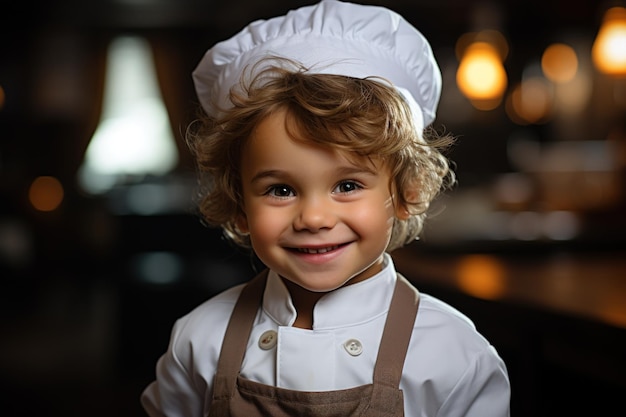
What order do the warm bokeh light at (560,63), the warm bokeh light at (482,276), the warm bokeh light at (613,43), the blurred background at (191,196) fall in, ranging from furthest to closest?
the warm bokeh light at (560,63), the warm bokeh light at (613,43), the blurred background at (191,196), the warm bokeh light at (482,276)

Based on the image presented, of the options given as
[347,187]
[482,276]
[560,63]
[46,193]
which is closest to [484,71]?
[482,276]

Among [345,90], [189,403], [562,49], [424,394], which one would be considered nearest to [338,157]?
[345,90]

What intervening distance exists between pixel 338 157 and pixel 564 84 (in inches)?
334

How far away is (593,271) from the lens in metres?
2.54

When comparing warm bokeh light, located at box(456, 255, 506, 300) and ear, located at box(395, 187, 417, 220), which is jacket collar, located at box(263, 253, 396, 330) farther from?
warm bokeh light, located at box(456, 255, 506, 300)

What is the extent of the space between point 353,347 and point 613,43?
3.13 m

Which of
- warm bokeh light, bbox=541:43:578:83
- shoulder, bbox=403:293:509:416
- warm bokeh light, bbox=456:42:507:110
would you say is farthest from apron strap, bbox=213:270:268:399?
warm bokeh light, bbox=541:43:578:83

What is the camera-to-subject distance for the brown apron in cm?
116

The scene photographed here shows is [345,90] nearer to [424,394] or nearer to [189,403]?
[424,394]

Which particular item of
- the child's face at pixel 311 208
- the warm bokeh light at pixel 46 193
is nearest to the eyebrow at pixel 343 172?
the child's face at pixel 311 208

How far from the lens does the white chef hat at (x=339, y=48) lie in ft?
3.94

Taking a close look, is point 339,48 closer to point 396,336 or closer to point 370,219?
point 370,219

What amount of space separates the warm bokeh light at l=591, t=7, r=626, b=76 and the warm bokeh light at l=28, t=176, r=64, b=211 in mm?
4785

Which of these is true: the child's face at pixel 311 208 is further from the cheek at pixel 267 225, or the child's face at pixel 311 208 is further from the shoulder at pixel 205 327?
the shoulder at pixel 205 327
